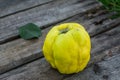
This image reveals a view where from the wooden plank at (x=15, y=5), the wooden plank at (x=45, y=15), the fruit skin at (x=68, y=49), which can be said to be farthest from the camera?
the wooden plank at (x=15, y=5)

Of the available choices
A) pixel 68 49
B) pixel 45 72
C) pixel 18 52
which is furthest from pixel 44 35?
pixel 68 49

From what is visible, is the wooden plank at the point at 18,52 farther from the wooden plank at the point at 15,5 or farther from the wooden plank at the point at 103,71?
the wooden plank at the point at 15,5

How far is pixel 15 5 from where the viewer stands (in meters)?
2.29

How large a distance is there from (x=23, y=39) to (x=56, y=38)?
0.40m

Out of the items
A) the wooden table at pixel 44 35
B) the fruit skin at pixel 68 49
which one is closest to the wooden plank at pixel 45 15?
the wooden table at pixel 44 35

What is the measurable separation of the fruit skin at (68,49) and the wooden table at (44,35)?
68mm

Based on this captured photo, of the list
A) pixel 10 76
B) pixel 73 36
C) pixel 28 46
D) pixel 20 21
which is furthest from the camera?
pixel 20 21

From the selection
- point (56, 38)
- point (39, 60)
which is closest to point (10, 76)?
point (39, 60)

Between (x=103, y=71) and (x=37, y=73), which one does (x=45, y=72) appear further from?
(x=103, y=71)

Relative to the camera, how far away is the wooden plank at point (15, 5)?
221 centimetres

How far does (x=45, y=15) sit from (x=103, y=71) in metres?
0.65

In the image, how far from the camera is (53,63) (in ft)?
5.41

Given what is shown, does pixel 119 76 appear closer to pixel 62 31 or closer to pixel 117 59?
pixel 117 59

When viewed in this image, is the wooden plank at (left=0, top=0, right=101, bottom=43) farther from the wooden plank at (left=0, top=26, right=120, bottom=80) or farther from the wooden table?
the wooden plank at (left=0, top=26, right=120, bottom=80)
